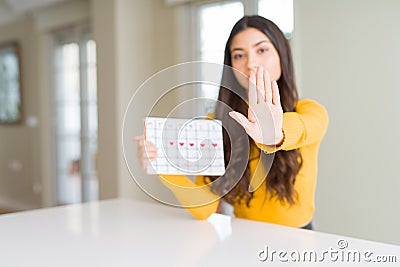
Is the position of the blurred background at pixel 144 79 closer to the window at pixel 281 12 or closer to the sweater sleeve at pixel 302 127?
the window at pixel 281 12

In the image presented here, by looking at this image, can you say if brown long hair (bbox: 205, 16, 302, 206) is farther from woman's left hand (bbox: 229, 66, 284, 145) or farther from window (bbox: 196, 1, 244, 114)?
window (bbox: 196, 1, 244, 114)

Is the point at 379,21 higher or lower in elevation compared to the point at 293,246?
higher

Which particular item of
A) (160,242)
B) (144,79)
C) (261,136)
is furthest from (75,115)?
(261,136)

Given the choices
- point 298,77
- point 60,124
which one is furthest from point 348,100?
point 60,124

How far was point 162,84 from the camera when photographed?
1.10 meters

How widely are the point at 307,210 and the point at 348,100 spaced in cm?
A: 129

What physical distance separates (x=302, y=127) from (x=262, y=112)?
0.65ft

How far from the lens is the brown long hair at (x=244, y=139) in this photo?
110cm

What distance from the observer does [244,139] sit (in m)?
1.13

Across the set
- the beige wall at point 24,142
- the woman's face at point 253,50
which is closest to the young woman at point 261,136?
the woman's face at point 253,50

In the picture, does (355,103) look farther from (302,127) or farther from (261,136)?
(261,136)

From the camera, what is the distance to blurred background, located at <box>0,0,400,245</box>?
2.41 metres

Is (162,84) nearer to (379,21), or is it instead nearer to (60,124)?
(379,21)

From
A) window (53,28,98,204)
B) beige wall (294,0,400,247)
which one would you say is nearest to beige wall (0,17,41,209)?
window (53,28,98,204)
